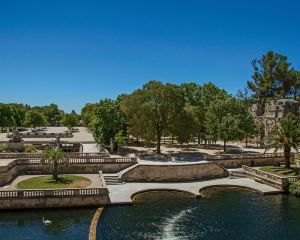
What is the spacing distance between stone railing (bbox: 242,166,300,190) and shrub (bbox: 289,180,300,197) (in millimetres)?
728

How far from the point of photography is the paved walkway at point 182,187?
3578 centimetres

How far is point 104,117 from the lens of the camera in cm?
5522

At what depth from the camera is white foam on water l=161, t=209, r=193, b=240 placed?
25.7 metres

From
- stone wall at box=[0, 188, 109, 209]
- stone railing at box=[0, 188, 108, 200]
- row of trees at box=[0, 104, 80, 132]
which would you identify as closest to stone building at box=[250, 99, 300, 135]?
stone wall at box=[0, 188, 109, 209]

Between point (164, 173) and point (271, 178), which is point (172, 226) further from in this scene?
point (271, 178)

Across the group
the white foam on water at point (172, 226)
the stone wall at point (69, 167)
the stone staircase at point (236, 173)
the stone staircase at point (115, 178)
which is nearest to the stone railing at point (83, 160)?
the stone wall at point (69, 167)

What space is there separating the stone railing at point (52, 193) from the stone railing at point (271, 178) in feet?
66.3

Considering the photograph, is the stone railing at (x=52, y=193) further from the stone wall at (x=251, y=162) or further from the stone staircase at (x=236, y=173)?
the stone wall at (x=251, y=162)

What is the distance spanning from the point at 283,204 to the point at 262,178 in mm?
8328

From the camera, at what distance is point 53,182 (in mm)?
36781

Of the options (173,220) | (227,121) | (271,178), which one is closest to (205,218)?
(173,220)

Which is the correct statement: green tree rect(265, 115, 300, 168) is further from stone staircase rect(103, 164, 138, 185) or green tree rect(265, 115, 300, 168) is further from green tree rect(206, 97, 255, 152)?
stone staircase rect(103, 164, 138, 185)

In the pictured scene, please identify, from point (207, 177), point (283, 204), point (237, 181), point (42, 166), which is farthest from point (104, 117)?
point (283, 204)

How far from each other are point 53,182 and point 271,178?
2530 centimetres
